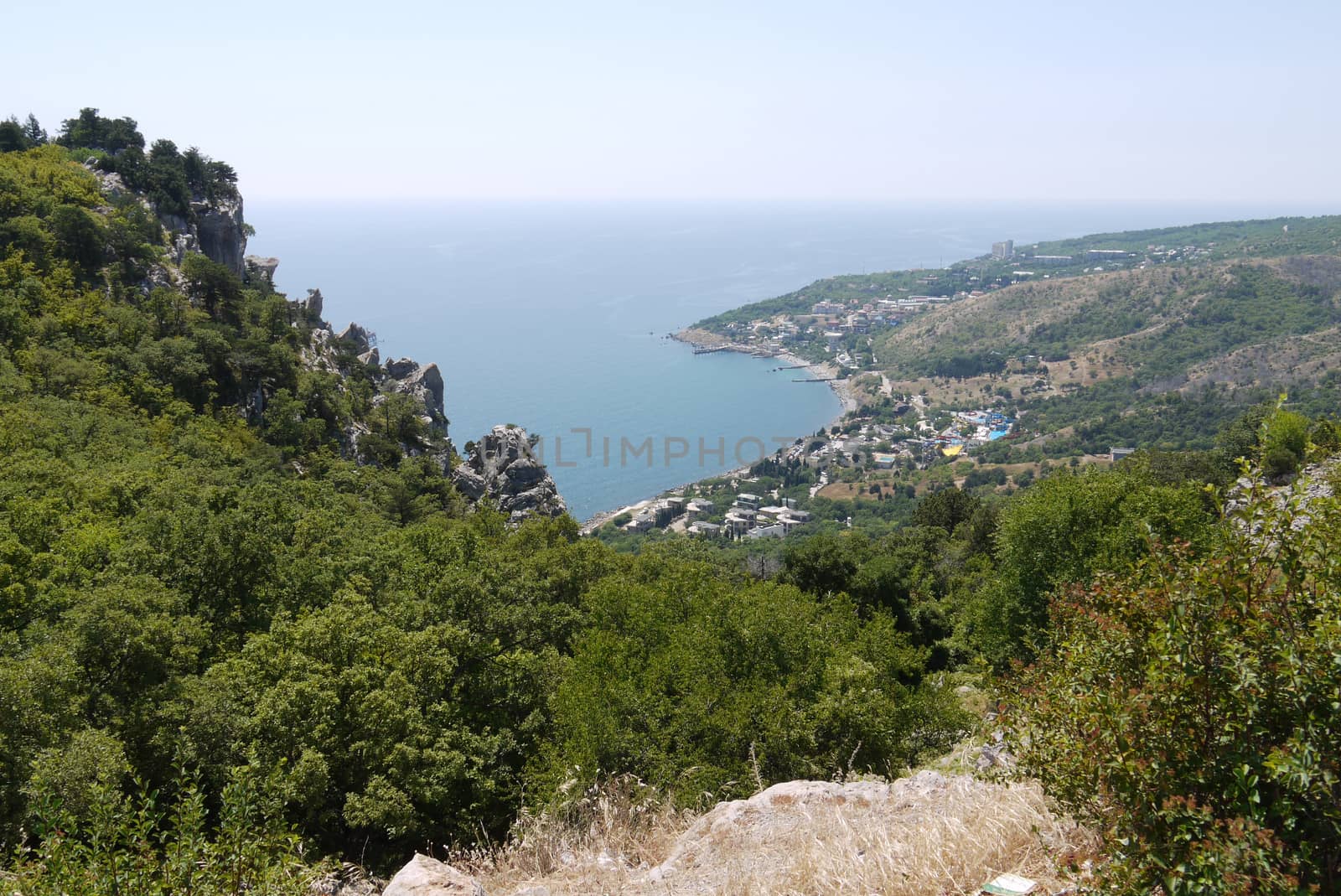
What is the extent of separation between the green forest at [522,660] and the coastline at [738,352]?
1952 inches

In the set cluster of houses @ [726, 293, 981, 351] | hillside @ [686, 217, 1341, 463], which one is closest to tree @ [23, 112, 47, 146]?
hillside @ [686, 217, 1341, 463]

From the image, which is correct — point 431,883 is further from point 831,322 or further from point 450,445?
point 831,322

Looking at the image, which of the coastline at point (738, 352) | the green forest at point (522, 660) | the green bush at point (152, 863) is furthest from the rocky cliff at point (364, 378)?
the green bush at point (152, 863)

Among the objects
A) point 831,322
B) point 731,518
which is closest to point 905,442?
point 731,518

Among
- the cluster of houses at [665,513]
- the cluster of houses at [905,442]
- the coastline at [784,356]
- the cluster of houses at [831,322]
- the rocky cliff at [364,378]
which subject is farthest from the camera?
the cluster of houses at [831,322]

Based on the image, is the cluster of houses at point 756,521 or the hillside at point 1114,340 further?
the hillside at point 1114,340

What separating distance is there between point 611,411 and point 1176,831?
114063 millimetres

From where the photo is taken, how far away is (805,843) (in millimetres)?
6305

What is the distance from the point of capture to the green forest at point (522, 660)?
3.75 m

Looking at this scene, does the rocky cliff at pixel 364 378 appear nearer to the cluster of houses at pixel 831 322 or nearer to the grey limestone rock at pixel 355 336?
the grey limestone rock at pixel 355 336

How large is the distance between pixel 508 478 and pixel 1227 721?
44735 mm

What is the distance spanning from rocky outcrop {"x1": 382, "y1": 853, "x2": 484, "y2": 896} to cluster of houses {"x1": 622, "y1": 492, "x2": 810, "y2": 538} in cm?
6323

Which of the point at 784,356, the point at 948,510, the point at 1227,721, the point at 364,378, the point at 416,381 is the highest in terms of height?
the point at 1227,721

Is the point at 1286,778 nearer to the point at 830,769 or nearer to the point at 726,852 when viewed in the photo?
the point at 726,852
